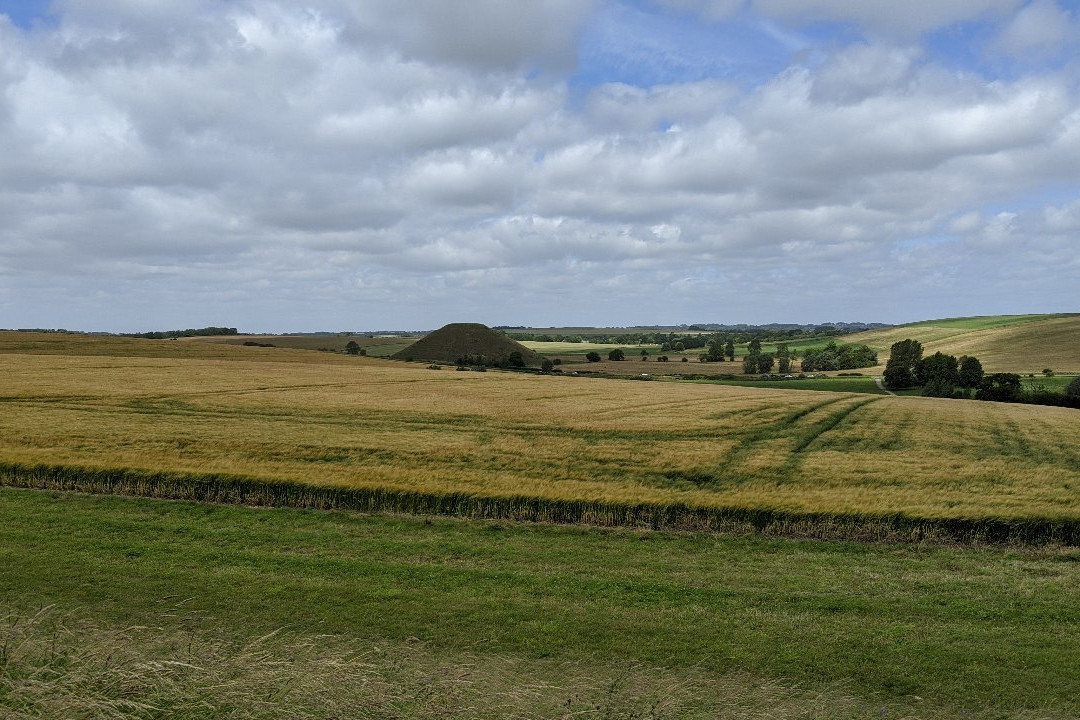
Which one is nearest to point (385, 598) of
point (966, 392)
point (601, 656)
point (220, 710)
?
point (601, 656)

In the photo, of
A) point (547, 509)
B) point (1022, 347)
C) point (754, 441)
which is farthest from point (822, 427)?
point (1022, 347)

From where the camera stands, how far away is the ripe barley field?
25141 mm

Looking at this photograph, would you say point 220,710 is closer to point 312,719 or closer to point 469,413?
point 312,719

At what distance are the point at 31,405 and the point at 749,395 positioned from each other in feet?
201

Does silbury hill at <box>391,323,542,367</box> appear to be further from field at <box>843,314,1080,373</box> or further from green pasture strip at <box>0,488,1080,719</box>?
green pasture strip at <box>0,488,1080,719</box>

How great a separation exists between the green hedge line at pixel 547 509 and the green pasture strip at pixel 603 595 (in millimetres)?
1273

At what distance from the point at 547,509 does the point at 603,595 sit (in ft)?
27.5

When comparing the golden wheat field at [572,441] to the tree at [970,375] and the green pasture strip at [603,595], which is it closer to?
the green pasture strip at [603,595]

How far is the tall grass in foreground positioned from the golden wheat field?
41.6ft

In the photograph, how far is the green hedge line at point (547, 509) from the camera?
850 inches

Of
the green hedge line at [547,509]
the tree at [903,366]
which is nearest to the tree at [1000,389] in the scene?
the tree at [903,366]

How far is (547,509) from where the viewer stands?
76.8ft

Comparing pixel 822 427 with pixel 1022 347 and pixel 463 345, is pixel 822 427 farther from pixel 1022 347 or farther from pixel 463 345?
pixel 463 345

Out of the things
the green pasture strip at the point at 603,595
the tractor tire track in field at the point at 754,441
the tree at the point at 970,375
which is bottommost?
the green pasture strip at the point at 603,595
